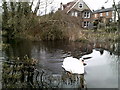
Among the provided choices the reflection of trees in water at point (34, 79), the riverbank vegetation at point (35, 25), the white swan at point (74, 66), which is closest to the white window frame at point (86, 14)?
the riverbank vegetation at point (35, 25)

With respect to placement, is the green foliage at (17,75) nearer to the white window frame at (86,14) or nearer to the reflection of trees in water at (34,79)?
the reflection of trees in water at (34,79)

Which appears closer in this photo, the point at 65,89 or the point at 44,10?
the point at 65,89

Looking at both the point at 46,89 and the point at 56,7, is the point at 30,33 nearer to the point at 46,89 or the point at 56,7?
the point at 56,7

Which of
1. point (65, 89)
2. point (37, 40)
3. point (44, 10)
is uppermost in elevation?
point (44, 10)

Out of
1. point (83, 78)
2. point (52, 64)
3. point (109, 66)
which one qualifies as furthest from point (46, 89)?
point (109, 66)

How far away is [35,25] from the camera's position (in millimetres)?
10219

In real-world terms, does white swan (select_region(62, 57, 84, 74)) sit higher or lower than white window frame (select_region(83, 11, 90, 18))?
lower

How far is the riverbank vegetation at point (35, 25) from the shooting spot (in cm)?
965

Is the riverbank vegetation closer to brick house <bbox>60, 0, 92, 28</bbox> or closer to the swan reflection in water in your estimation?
the swan reflection in water

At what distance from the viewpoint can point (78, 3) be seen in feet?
77.7

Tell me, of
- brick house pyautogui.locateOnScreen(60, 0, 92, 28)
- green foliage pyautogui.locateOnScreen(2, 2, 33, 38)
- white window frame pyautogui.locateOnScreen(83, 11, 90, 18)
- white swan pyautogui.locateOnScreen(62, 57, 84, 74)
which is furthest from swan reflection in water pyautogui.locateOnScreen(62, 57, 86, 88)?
white window frame pyautogui.locateOnScreen(83, 11, 90, 18)

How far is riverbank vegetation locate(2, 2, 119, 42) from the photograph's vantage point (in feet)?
31.7

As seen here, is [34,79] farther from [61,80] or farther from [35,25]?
[35,25]

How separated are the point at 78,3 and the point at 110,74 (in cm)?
2013
